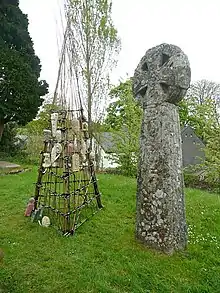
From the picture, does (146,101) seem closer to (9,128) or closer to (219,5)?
(219,5)

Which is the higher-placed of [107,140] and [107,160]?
[107,140]

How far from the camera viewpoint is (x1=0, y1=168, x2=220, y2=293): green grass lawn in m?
3.12

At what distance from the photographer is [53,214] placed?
16.5 feet

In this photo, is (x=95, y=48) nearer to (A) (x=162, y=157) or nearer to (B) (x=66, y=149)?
(B) (x=66, y=149)

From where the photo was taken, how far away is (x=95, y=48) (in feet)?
42.5

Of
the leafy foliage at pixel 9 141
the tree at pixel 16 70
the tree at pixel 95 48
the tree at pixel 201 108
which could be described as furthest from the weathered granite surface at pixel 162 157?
the leafy foliage at pixel 9 141

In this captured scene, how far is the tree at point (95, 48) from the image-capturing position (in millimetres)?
12680

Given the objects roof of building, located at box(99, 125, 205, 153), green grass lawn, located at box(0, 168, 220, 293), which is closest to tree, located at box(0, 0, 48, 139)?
roof of building, located at box(99, 125, 205, 153)

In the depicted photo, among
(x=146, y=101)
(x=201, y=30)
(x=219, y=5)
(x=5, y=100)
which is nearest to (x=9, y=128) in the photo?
(x=5, y=100)

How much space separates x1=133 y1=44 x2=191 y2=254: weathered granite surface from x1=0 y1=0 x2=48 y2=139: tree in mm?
10196

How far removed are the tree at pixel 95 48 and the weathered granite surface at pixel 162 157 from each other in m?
8.63

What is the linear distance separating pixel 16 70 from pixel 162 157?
10.9 meters

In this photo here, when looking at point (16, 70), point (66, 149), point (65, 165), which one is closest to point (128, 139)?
point (16, 70)

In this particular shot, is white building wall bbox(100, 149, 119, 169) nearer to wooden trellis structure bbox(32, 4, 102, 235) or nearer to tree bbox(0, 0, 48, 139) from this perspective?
tree bbox(0, 0, 48, 139)
